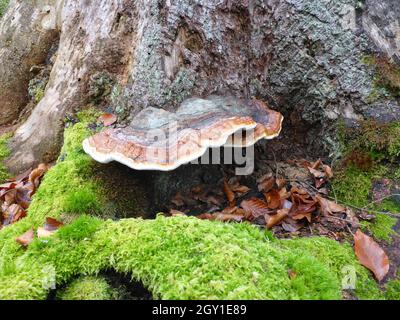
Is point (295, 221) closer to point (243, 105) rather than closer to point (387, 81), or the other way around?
Answer: point (243, 105)

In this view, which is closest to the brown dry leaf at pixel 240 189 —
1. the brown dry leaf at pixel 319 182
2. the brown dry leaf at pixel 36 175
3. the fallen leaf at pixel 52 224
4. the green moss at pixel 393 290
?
the brown dry leaf at pixel 319 182

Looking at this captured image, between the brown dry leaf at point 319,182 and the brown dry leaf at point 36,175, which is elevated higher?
the brown dry leaf at point 319,182

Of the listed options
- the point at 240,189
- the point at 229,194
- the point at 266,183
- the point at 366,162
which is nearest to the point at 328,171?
the point at 366,162

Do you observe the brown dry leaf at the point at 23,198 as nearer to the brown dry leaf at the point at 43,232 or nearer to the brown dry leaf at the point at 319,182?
the brown dry leaf at the point at 43,232

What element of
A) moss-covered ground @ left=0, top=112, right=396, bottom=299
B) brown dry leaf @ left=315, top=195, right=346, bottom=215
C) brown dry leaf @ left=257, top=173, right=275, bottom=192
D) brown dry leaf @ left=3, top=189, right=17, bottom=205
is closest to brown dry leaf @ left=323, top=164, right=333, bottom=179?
brown dry leaf @ left=315, top=195, right=346, bottom=215

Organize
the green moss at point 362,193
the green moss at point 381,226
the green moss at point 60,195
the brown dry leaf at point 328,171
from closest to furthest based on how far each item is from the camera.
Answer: the green moss at point 60,195, the green moss at point 381,226, the green moss at point 362,193, the brown dry leaf at point 328,171

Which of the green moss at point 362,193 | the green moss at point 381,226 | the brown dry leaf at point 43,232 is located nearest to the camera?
the brown dry leaf at point 43,232
